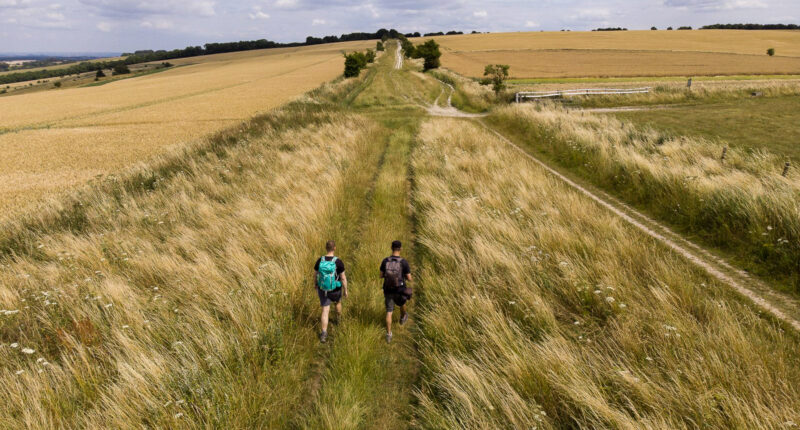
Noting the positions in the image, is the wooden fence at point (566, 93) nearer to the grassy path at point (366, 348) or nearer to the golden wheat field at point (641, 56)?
the grassy path at point (366, 348)

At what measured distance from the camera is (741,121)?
18.7 metres

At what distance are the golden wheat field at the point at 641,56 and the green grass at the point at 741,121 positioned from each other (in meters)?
28.0

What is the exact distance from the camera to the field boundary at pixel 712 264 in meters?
5.40

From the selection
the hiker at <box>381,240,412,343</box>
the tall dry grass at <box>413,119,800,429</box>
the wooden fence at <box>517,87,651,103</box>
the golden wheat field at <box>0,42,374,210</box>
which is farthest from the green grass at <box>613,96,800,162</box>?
the golden wheat field at <box>0,42,374,210</box>

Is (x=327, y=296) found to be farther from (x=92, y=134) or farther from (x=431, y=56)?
(x=431, y=56)

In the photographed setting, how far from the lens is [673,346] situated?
13.6 feet

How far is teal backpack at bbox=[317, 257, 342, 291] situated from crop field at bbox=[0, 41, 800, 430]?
677 mm

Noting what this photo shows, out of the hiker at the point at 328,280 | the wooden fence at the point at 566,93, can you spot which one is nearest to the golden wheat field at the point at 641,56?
the wooden fence at the point at 566,93

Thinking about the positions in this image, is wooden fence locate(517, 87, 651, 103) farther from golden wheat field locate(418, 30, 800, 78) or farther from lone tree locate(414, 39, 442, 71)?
lone tree locate(414, 39, 442, 71)

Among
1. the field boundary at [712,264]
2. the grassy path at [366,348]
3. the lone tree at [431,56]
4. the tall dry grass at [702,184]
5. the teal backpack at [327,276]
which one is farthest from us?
the lone tree at [431,56]

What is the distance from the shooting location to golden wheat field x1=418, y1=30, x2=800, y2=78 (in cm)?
5422

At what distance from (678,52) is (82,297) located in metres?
105

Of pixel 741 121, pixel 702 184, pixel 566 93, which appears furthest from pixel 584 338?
pixel 566 93

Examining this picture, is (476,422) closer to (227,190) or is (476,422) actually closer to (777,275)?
(777,275)
